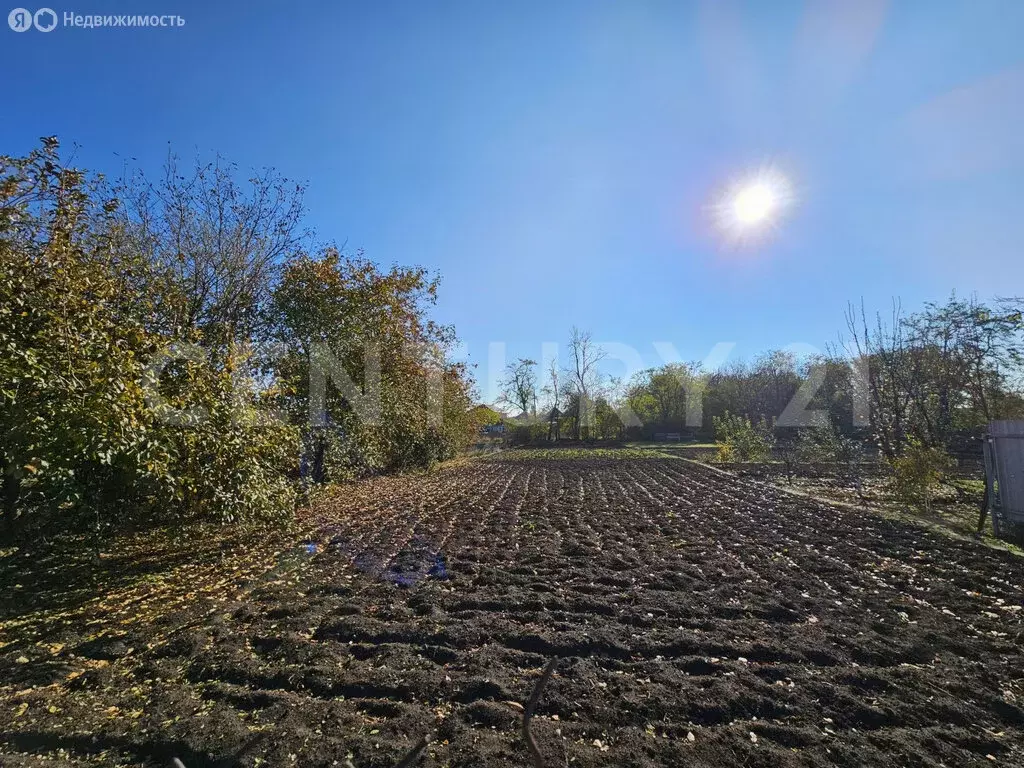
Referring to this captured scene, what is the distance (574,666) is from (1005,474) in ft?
22.1

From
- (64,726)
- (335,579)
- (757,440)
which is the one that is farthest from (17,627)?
(757,440)

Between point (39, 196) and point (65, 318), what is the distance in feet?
3.64

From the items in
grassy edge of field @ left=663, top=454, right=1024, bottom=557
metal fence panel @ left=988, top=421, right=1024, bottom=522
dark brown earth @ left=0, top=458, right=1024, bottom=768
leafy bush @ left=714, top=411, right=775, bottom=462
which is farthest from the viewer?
leafy bush @ left=714, top=411, right=775, bottom=462

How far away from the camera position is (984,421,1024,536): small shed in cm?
611

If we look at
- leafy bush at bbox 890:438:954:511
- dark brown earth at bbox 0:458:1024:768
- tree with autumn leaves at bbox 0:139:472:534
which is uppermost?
tree with autumn leaves at bbox 0:139:472:534

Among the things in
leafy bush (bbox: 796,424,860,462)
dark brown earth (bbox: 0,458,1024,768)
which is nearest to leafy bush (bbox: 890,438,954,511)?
dark brown earth (bbox: 0,458,1024,768)

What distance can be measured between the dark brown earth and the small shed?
1.28 metres

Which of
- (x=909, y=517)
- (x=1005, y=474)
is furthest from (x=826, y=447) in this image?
(x=1005, y=474)

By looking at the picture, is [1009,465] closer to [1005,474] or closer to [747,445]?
[1005,474]

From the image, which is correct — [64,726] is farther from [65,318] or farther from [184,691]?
[65,318]

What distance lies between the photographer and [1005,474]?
20.6 feet

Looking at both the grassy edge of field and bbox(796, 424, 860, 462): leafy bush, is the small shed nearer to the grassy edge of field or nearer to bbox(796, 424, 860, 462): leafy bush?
the grassy edge of field

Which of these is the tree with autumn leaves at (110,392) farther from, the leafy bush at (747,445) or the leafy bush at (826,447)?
the leafy bush at (747,445)

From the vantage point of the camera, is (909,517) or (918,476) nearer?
(909,517)
